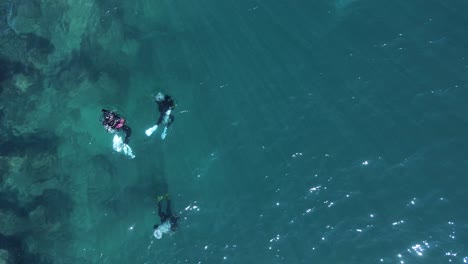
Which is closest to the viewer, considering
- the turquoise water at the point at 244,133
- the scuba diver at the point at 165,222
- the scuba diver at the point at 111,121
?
the turquoise water at the point at 244,133

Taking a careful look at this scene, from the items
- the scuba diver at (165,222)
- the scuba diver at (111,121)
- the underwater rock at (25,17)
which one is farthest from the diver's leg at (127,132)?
the underwater rock at (25,17)

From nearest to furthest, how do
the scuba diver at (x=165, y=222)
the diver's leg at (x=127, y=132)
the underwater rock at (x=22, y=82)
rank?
the scuba diver at (x=165, y=222)
the diver's leg at (x=127, y=132)
the underwater rock at (x=22, y=82)

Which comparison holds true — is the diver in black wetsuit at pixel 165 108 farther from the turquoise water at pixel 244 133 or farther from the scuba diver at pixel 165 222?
the scuba diver at pixel 165 222

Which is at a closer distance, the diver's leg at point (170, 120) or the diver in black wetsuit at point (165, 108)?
the diver in black wetsuit at point (165, 108)

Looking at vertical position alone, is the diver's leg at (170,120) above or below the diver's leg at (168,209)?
above

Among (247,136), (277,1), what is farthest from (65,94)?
(277,1)

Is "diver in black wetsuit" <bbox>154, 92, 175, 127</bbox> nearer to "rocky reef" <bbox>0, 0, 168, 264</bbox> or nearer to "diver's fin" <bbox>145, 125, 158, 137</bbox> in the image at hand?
"diver's fin" <bbox>145, 125, 158, 137</bbox>

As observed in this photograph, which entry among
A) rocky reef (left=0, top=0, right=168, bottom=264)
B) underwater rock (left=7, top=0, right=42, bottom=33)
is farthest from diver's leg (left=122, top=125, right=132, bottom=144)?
underwater rock (left=7, top=0, right=42, bottom=33)
